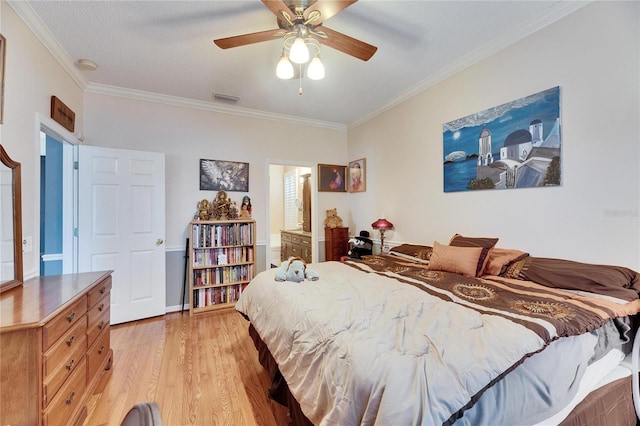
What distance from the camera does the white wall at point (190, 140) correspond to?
10.5ft

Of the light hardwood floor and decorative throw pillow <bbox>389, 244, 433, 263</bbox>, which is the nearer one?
the light hardwood floor

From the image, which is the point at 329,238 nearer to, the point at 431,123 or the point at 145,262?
the point at 431,123

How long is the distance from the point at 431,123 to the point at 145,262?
12.2ft

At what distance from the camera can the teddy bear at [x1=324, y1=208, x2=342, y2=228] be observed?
4.38m

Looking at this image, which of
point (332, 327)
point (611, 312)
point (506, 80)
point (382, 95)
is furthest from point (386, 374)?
point (382, 95)

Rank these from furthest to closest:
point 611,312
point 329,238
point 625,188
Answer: point 329,238
point 625,188
point 611,312

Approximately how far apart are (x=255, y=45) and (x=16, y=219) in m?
2.17

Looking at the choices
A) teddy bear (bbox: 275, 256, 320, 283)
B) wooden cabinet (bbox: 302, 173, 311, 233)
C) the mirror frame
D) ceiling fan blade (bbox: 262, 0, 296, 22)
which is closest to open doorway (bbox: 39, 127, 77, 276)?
the mirror frame

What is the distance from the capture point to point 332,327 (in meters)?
1.25

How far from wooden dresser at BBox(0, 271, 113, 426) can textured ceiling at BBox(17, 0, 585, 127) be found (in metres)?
1.97

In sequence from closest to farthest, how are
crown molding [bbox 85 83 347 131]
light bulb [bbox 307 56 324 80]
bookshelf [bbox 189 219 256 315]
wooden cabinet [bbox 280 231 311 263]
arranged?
1. light bulb [bbox 307 56 324 80]
2. crown molding [bbox 85 83 347 131]
3. bookshelf [bbox 189 219 256 315]
4. wooden cabinet [bbox 280 231 311 263]

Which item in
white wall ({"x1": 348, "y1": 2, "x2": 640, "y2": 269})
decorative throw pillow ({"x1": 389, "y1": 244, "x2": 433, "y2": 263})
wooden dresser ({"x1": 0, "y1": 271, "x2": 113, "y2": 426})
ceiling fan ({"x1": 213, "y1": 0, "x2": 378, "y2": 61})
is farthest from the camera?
decorative throw pillow ({"x1": 389, "y1": 244, "x2": 433, "y2": 263})

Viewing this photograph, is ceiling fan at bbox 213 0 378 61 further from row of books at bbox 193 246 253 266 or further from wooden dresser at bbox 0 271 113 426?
row of books at bbox 193 246 253 266

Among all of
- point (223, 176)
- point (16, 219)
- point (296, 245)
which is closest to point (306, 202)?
point (296, 245)
